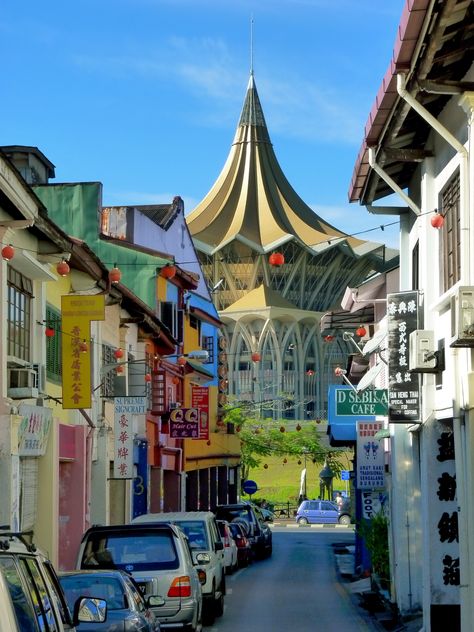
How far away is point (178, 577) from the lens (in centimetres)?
1758

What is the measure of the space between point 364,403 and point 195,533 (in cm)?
460

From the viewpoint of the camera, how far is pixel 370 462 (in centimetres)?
2605

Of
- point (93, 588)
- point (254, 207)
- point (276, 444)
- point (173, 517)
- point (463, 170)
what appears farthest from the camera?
point (254, 207)

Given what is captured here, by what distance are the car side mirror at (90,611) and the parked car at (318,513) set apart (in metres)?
59.0

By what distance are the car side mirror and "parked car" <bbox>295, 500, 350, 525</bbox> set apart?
59037mm

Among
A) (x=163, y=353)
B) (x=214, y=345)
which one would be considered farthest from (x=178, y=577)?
(x=214, y=345)

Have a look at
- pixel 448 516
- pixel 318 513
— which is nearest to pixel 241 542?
pixel 448 516

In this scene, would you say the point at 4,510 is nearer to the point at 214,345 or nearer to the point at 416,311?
the point at 416,311

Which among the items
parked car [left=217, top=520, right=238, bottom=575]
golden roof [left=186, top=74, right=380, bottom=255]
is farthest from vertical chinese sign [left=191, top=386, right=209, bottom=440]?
golden roof [left=186, top=74, right=380, bottom=255]

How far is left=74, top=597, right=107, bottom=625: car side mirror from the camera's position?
9656mm

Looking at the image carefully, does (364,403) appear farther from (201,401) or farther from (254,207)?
(254,207)

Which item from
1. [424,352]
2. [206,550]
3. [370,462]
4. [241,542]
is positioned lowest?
[241,542]

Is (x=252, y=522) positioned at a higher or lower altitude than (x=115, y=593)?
lower

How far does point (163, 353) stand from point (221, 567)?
19.9m
